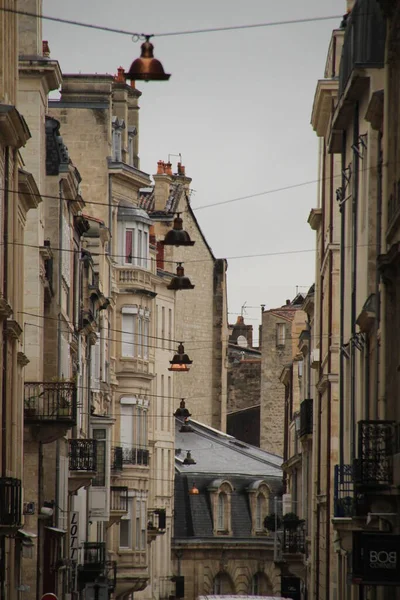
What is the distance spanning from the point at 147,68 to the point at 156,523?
5401 cm

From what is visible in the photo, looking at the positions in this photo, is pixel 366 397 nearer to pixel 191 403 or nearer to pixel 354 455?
pixel 354 455

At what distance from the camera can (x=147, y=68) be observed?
26969mm

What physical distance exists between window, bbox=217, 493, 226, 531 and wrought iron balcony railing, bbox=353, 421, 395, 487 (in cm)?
6116

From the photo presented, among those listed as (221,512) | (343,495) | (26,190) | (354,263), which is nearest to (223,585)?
(221,512)

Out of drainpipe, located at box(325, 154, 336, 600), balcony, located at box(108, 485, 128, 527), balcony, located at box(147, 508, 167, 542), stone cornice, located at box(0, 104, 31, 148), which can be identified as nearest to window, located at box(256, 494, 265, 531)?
balcony, located at box(147, 508, 167, 542)

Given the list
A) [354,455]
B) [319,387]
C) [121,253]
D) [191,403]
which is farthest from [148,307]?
[354,455]

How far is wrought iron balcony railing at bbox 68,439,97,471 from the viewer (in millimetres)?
53906

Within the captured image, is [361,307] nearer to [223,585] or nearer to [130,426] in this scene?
[130,426]

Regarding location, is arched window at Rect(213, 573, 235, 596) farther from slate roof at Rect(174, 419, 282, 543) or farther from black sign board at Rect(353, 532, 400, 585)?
black sign board at Rect(353, 532, 400, 585)

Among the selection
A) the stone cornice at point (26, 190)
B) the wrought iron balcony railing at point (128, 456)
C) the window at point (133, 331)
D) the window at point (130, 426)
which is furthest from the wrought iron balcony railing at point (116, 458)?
the stone cornice at point (26, 190)

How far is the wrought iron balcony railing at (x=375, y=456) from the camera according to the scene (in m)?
27.4

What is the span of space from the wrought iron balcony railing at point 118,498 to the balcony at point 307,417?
10.3 meters

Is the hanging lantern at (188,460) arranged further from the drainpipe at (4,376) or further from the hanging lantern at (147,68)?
the hanging lantern at (147,68)

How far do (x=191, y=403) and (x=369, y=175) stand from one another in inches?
2481
